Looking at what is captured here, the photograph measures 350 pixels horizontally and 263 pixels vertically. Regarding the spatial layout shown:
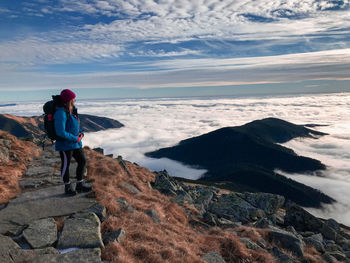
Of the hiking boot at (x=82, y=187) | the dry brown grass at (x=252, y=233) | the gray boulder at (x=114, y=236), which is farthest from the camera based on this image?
the dry brown grass at (x=252, y=233)

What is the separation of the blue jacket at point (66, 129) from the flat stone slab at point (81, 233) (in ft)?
9.16

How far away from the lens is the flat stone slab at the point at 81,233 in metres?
6.45

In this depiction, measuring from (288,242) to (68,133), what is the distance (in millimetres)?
11339

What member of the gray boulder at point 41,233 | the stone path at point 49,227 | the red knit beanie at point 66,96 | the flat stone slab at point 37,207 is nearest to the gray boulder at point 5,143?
the stone path at point 49,227

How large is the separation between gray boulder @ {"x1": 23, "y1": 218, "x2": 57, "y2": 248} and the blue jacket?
2.87 m

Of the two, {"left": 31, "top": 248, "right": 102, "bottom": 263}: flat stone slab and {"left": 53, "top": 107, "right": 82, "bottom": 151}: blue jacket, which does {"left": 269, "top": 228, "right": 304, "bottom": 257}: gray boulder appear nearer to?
{"left": 31, "top": 248, "right": 102, "bottom": 263}: flat stone slab

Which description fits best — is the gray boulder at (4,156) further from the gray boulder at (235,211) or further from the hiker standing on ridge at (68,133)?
the gray boulder at (235,211)

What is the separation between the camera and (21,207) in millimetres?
8539

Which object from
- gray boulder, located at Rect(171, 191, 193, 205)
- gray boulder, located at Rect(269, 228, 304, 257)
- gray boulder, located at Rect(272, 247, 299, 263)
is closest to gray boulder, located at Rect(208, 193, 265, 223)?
gray boulder, located at Rect(171, 191, 193, 205)

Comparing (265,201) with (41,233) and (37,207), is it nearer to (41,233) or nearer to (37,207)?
(37,207)

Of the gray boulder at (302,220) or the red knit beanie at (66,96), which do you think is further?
the gray boulder at (302,220)

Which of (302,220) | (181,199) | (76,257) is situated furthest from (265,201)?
(76,257)

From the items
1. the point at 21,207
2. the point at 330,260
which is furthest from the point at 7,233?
the point at 330,260

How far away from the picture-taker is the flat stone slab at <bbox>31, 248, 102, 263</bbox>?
552 cm
